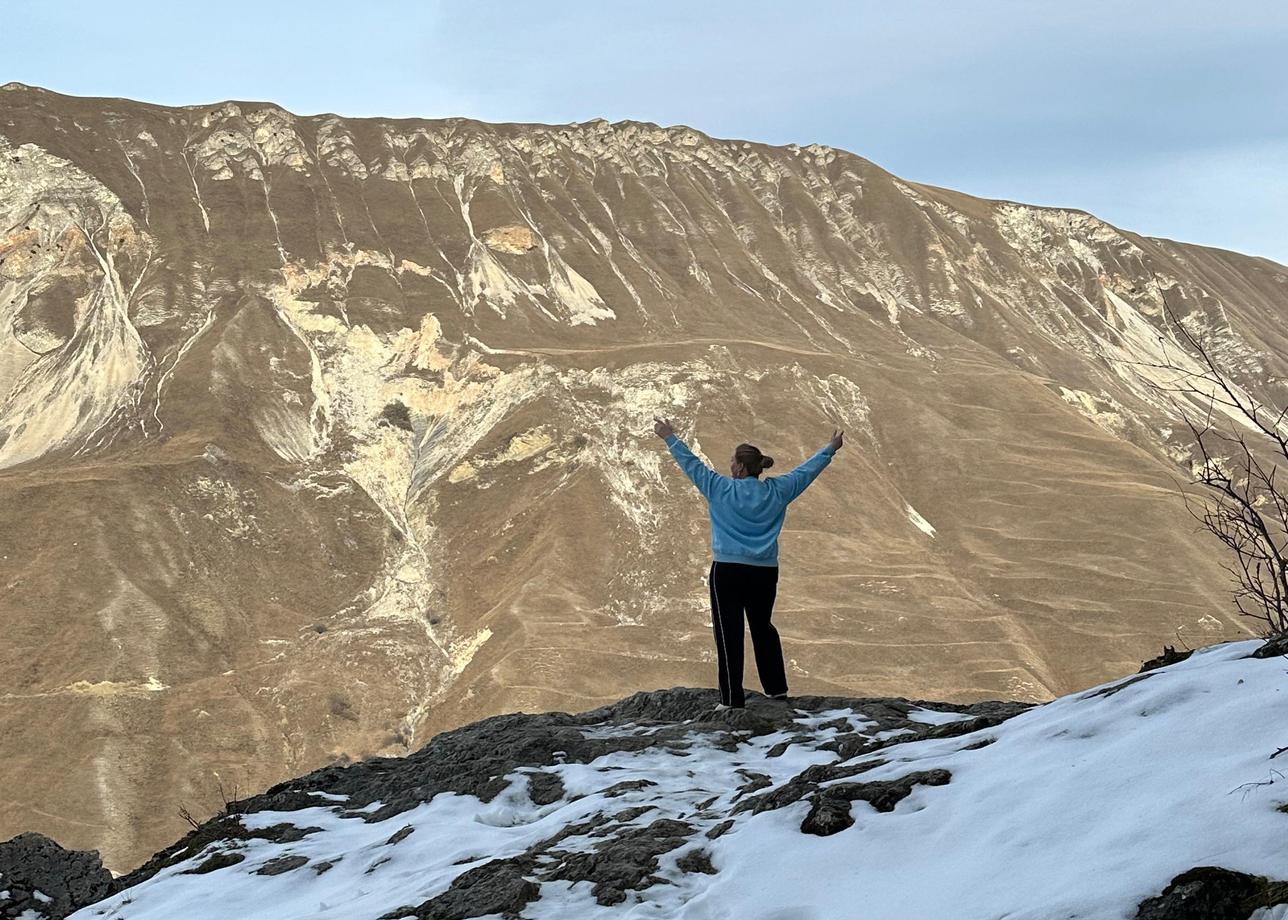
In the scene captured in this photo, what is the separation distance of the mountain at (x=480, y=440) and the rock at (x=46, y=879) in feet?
107

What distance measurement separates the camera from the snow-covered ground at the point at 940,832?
10.7ft

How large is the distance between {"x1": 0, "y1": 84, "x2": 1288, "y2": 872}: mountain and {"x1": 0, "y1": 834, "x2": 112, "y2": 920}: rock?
3266cm

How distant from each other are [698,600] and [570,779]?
1750 inches

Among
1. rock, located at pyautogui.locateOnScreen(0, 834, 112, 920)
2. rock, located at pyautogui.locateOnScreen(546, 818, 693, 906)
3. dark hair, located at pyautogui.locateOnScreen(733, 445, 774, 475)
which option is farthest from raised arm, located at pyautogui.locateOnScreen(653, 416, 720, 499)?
rock, located at pyautogui.locateOnScreen(0, 834, 112, 920)

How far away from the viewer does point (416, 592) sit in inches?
2060

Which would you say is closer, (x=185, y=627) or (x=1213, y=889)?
(x=1213, y=889)

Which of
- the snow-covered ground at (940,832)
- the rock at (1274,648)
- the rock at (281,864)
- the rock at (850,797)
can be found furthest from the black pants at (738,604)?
the rock at (1274,648)

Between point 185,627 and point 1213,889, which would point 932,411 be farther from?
point 1213,889

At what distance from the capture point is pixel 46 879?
21.9 ft

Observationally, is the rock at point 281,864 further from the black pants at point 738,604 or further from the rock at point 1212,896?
the rock at point 1212,896

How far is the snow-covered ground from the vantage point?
327 cm

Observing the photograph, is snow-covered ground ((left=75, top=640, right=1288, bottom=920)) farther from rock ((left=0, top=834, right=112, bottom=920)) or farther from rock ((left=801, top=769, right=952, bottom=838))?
rock ((left=0, top=834, right=112, bottom=920))

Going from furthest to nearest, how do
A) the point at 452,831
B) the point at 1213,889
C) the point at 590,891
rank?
the point at 452,831
the point at 590,891
the point at 1213,889

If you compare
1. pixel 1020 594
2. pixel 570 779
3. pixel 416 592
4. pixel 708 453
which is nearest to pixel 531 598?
pixel 416 592
